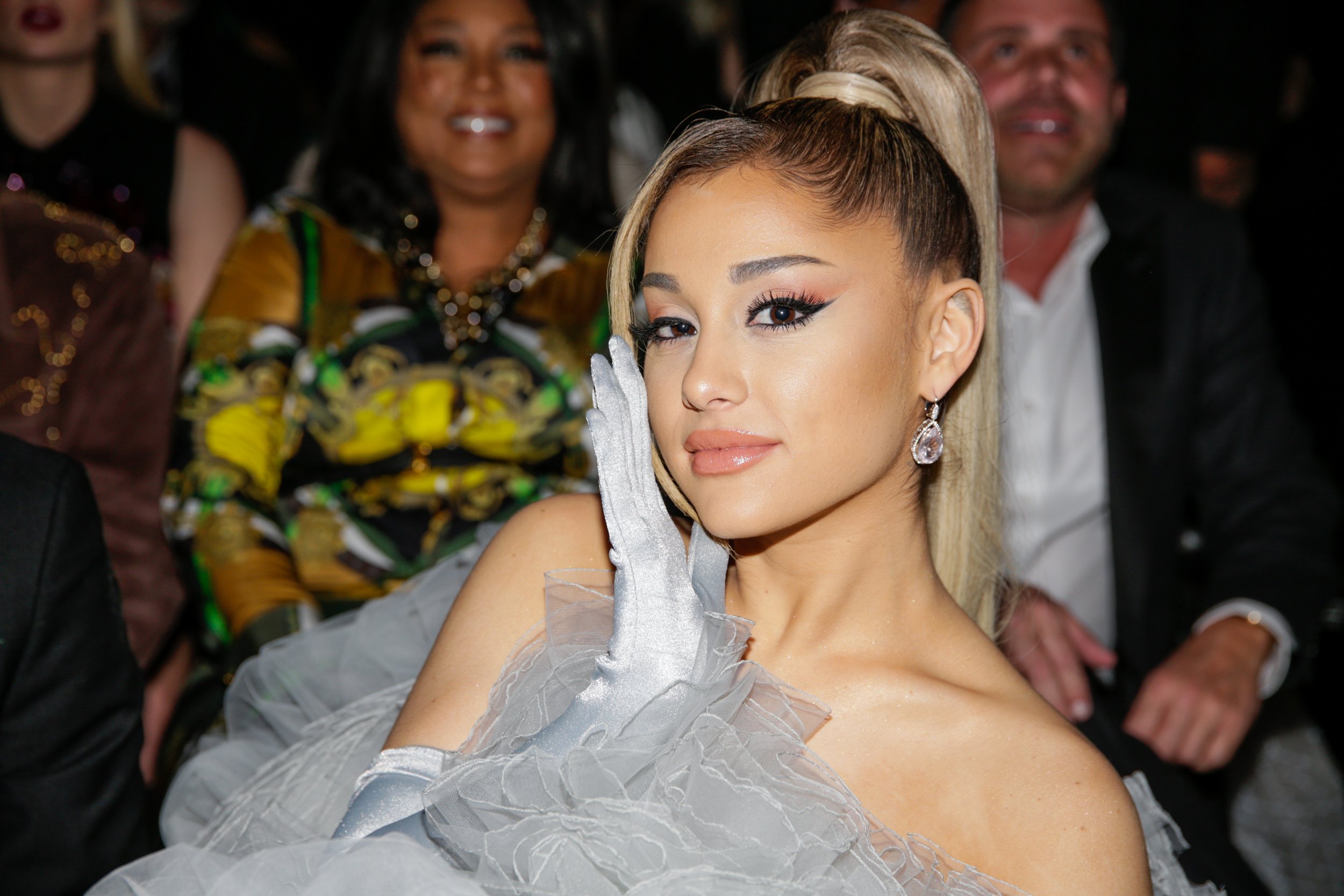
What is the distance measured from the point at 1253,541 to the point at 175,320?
2.30m

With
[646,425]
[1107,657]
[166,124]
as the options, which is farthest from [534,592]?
[166,124]

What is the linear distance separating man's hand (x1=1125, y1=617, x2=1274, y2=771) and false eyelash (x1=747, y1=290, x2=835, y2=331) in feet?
3.91

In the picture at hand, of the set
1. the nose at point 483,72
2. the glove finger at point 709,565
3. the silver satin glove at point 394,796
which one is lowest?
the silver satin glove at point 394,796

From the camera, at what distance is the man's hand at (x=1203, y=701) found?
83.0 inches

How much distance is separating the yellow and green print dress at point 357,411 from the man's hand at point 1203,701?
1115 mm

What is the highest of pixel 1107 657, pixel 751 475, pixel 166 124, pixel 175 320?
pixel 166 124

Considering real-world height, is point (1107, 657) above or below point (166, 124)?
below

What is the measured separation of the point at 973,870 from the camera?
129 centimetres

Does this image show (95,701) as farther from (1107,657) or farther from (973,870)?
(1107,657)

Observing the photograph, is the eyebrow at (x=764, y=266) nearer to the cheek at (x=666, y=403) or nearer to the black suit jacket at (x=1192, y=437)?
the cheek at (x=666, y=403)

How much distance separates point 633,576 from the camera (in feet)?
4.34

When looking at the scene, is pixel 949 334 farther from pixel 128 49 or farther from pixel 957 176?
pixel 128 49

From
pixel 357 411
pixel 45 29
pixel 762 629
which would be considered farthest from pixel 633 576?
pixel 45 29

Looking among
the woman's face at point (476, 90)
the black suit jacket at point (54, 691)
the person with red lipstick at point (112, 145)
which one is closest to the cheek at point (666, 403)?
the black suit jacket at point (54, 691)
